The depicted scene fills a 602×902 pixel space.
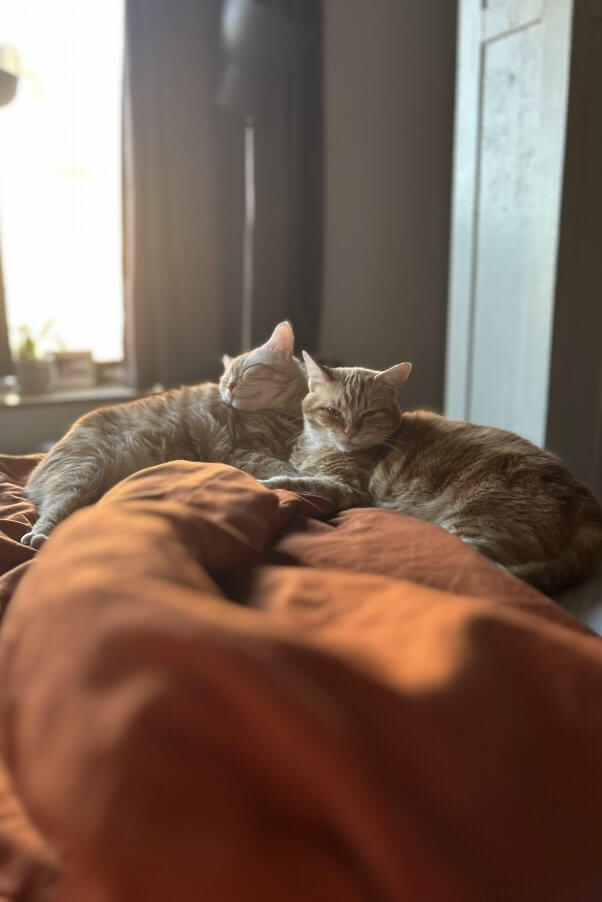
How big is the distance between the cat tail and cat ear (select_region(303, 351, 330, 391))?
22.7 inches

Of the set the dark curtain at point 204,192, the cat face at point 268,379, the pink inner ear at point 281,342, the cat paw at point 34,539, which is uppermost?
the dark curtain at point 204,192

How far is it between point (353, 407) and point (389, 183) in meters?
2.05

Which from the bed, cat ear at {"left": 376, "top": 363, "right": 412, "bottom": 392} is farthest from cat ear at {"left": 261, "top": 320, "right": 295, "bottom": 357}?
the bed

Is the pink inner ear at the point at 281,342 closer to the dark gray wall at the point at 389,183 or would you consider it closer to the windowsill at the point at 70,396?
the windowsill at the point at 70,396

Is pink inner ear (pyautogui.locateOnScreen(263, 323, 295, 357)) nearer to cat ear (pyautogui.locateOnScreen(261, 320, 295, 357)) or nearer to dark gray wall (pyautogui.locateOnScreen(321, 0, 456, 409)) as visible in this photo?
cat ear (pyautogui.locateOnScreen(261, 320, 295, 357))

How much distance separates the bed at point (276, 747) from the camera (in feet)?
1.68

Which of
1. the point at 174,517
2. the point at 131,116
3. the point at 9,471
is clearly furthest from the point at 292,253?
the point at 174,517

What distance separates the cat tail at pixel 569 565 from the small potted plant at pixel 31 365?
2.18 meters

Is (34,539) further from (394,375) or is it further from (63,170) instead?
(63,170)

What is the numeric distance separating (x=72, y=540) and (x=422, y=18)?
3.09 metres

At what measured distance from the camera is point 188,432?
148cm

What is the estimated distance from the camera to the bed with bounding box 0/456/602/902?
51cm

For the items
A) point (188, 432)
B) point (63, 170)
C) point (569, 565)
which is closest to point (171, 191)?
point (63, 170)

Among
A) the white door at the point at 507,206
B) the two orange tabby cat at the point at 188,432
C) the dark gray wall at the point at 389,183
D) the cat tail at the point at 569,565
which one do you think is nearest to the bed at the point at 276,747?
the cat tail at the point at 569,565
